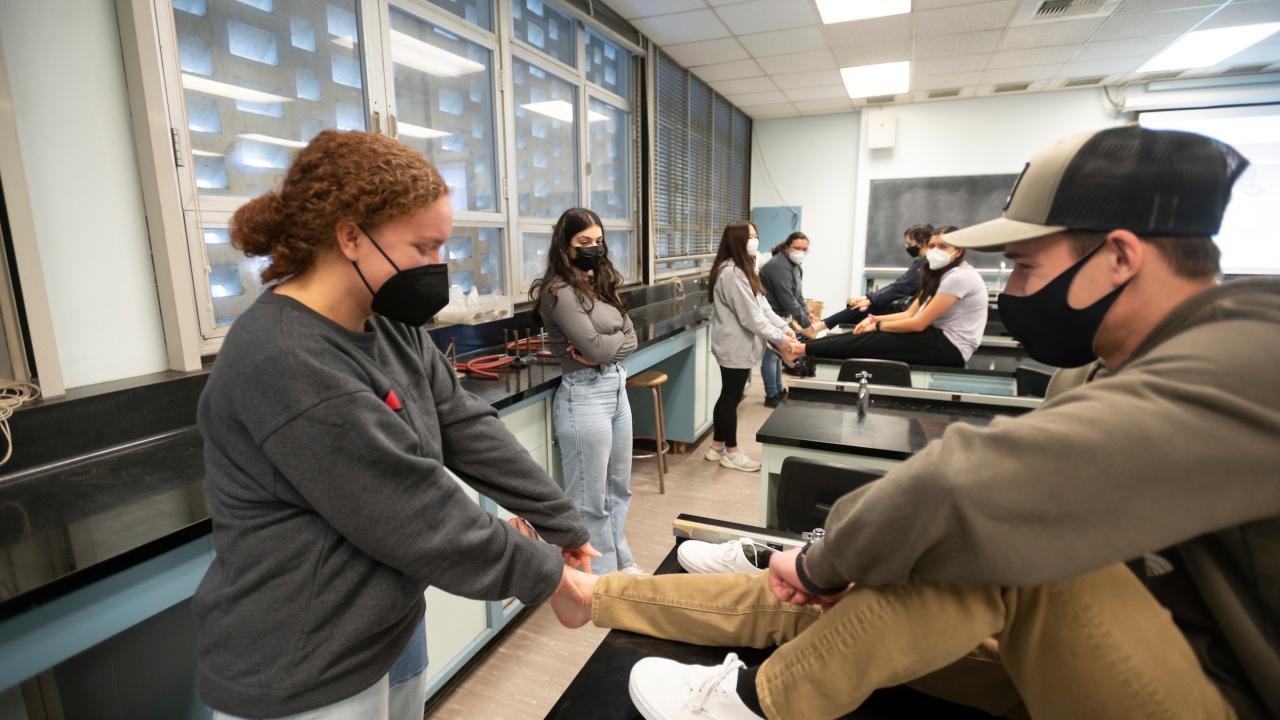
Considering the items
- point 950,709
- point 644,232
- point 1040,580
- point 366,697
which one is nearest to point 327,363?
point 366,697

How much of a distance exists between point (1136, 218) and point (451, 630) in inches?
74.3

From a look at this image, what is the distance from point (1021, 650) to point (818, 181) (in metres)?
7.03

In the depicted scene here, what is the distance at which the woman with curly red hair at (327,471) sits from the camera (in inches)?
30.6

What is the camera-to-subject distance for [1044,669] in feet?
2.53

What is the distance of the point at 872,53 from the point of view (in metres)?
4.67

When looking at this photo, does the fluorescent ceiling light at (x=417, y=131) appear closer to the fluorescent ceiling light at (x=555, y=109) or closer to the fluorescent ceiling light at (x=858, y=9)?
the fluorescent ceiling light at (x=555, y=109)

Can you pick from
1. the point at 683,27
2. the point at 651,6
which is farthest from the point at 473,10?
the point at 683,27

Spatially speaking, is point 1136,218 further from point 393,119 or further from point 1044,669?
point 393,119

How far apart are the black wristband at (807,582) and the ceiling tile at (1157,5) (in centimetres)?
463

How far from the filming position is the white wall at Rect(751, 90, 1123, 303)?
617cm

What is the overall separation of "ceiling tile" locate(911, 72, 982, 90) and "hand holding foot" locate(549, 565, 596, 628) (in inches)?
230

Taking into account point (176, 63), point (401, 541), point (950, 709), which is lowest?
point (950, 709)

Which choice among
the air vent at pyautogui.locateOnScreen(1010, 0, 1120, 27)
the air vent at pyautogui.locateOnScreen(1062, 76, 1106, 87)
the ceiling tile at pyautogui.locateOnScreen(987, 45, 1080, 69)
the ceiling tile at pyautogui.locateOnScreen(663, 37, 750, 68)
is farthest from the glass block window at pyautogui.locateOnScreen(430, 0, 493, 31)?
the air vent at pyautogui.locateOnScreen(1062, 76, 1106, 87)

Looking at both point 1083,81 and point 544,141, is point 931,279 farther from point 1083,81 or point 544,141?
point 1083,81
